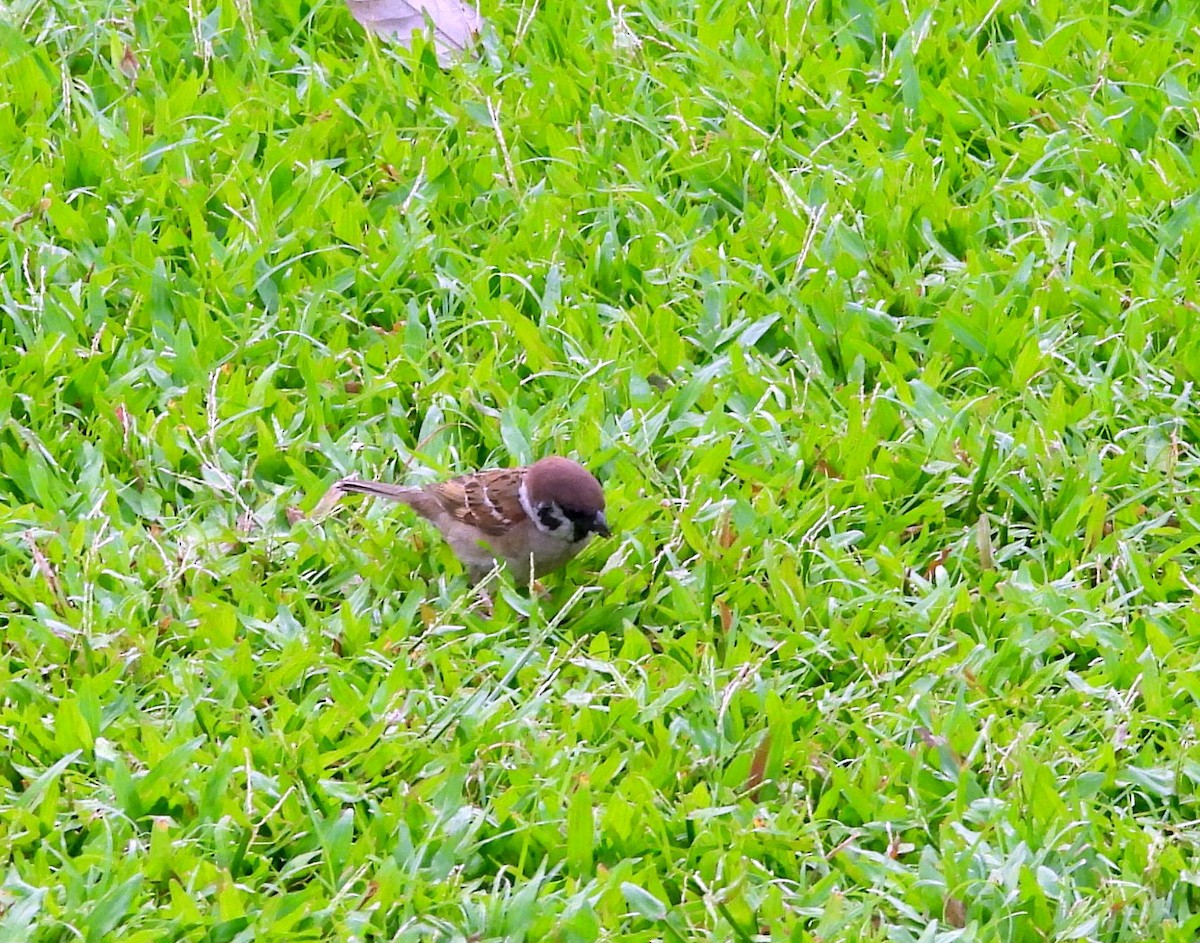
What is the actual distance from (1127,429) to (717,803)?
1.92 m

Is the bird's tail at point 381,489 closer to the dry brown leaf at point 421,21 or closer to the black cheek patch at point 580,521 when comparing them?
the black cheek patch at point 580,521

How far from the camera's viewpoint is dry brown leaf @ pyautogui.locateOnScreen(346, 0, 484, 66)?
6984 millimetres

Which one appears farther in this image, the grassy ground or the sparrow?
the sparrow

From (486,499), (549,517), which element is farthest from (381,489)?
(549,517)

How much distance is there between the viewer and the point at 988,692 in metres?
4.73

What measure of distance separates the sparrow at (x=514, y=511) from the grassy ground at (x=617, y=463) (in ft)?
0.40

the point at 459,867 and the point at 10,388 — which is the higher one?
the point at 10,388

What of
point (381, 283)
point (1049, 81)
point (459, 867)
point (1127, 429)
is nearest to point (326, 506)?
point (381, 283)

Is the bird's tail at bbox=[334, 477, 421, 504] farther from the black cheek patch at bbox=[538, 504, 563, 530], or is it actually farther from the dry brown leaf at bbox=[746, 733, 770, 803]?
the dry brown leaf at bbox=[746, 733, 770, 803]

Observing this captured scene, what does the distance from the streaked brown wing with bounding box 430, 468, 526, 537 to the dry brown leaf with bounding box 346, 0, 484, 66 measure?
238 cm

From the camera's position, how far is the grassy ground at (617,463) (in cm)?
423

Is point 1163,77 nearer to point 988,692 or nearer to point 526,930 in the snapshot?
point 988,692

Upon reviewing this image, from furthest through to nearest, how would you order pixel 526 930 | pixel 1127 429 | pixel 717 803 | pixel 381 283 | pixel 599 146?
pixel 599 146 → pixel 381 283 → pixel 1127 429 → pixel 717 803 → pixel 526 930

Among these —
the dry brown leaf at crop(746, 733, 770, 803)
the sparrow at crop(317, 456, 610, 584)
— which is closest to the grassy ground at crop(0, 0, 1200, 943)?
the dry brown leaf at crop(746, 733, 770, 803)
